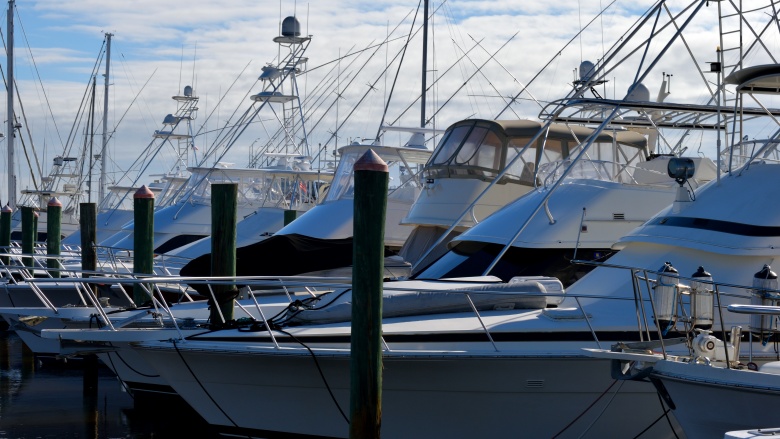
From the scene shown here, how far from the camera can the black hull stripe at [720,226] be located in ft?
35.4

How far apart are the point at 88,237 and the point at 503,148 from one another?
6.79 meters

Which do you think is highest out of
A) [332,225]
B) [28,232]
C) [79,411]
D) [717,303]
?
[717,303]

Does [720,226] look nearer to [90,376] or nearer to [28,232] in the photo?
[90,376]

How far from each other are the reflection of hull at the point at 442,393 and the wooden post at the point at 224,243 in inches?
48.7

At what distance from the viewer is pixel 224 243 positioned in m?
12.4

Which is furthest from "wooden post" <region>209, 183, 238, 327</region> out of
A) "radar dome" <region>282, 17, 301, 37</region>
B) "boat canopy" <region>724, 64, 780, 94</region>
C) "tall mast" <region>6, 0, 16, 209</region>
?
"tall mast" <region>6, 0, 16, 209</region>

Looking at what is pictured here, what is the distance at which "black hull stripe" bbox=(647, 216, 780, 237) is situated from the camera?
10781 millimetres

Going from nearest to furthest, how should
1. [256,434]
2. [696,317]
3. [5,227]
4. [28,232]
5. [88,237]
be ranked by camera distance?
[696,317], [256,434], [88,237], [28,232], [5,227]

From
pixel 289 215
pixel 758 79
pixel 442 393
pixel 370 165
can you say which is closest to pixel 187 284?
pixel 442 393

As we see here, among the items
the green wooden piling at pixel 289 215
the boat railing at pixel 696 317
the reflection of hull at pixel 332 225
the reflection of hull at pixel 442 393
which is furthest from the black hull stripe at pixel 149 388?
the green wooden piling at pixel 289 215

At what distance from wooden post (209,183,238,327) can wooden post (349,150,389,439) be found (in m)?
3.22

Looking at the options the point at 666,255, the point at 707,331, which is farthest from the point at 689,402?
the point at 666,255

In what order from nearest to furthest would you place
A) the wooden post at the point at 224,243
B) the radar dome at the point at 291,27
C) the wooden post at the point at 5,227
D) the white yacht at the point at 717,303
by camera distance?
the white yacht at the point at 717,303 < the wooden post at the point at 224,243 < the wooden post at the point at 5,227 < the radar dome at the point at 291,27

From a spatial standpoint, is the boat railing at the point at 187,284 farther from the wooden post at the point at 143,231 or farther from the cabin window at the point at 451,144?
the cabin window at the point at 451,144
